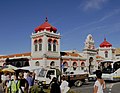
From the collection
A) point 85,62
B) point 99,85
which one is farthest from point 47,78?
point 85,62

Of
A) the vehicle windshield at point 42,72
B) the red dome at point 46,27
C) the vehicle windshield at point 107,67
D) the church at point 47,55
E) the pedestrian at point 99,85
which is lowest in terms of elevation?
the pedestrian at point 99,85

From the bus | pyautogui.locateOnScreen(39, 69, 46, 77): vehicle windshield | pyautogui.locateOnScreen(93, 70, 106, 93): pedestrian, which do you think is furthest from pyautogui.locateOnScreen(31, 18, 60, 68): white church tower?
pyautogui.locateOnScreen(93, 70, 106, 93): pedestrian

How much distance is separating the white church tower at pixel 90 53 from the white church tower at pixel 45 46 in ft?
31.1

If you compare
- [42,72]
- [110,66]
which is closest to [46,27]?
[110,66]

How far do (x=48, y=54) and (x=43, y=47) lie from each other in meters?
1.69

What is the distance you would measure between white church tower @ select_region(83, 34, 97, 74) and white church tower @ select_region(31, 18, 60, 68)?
9.48 metres

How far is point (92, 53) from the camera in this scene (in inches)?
2285

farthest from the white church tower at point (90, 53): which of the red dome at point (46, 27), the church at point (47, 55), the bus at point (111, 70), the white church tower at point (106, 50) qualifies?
the bus at point (111, 70)

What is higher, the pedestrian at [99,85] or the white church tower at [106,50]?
the white church tower at [106,50]

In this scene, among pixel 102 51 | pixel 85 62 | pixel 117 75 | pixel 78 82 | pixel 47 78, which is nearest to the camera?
pixel 47 78

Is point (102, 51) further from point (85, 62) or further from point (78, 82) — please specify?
point (78, 82)

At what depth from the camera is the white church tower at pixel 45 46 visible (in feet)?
154

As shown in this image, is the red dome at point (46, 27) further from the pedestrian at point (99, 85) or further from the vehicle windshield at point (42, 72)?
the pedestrian at point (99, 85)

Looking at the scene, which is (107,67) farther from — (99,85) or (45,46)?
(99,85)
